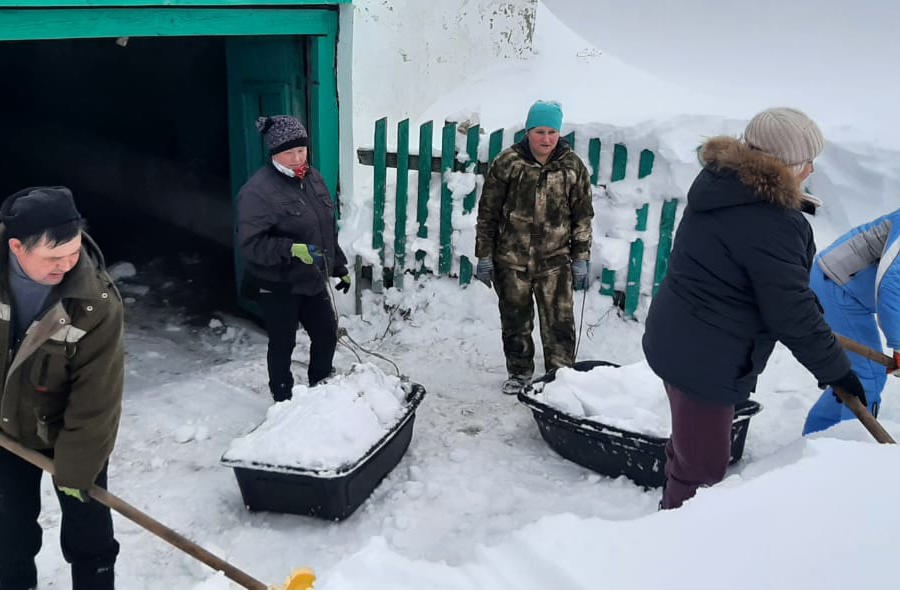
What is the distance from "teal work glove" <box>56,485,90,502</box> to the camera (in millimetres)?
2506

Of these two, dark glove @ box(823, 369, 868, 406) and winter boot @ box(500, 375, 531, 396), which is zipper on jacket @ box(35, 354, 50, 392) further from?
winter boot @ box(500, 375, 531, 396)

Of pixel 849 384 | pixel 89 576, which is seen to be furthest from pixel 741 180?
pixel 89 576

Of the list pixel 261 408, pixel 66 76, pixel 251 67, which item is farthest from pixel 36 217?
pixel 66 76

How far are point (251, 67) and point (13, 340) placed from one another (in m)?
3.86

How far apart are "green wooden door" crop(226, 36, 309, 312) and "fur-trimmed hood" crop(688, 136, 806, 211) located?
3.57 metres

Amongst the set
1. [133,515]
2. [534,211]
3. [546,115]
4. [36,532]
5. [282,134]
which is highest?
[546,115]

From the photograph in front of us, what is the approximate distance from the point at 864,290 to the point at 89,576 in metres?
3.43

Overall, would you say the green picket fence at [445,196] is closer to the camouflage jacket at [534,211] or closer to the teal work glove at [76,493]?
the camouflage jacket at [534,211]

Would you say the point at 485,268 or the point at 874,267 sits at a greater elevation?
the point at 874,267

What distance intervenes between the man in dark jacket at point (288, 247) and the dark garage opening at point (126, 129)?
4.74 meters

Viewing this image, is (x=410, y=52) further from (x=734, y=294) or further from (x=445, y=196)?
(x=734, y=294)

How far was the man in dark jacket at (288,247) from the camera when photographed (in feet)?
13.1

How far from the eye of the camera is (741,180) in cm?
252
